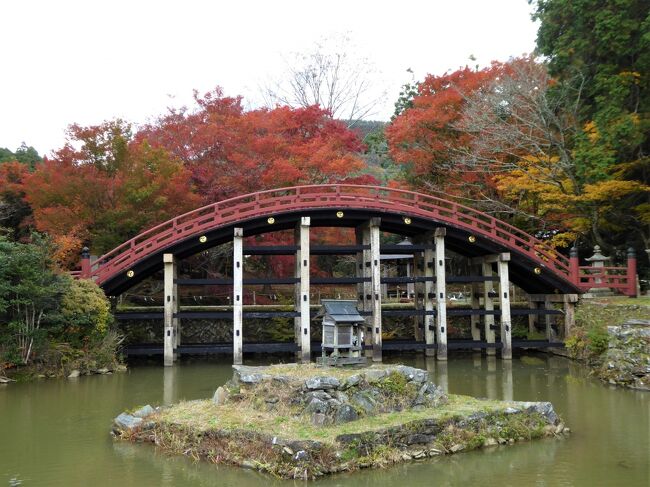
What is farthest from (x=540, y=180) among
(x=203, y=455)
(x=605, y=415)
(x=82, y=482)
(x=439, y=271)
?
(x=82, y=482)

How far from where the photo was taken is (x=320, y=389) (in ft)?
36.6

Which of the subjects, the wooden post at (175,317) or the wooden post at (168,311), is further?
the wooden post at (175,317)

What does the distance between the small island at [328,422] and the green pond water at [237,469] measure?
25cm

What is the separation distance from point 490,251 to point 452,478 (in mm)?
15995

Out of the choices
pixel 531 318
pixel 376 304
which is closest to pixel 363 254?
pixel 376 304

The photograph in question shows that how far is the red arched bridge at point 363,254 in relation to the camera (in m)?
22.0

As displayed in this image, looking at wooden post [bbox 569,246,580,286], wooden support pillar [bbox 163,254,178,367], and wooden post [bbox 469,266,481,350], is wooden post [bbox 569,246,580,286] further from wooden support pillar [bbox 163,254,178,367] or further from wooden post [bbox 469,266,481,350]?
wooden support pillar [bbox 163,254,178,367]

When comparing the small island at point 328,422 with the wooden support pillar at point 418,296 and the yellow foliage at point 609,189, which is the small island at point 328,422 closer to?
the wooden support pillar at point 418,296

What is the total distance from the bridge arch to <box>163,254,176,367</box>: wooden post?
1.31ft

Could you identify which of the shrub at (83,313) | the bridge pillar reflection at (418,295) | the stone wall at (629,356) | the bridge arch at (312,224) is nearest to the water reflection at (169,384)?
the shrub at (83,313)

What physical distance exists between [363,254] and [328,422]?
45.5ft

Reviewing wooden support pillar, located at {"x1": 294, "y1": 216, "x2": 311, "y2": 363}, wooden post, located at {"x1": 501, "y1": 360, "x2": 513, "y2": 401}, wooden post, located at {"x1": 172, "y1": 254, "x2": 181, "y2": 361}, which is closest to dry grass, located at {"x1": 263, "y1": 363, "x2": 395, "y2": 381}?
wooden post, located at {"x1": 501, "y1": 360, "x2": 513, "y2": 401}

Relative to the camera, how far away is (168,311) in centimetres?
2189

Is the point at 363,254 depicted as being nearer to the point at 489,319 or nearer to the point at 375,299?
the point at 375,299
